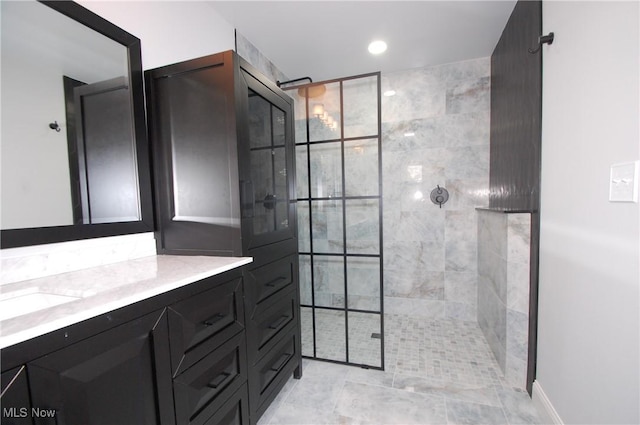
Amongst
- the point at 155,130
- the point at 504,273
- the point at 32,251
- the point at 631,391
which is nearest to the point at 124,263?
the point at 32,251

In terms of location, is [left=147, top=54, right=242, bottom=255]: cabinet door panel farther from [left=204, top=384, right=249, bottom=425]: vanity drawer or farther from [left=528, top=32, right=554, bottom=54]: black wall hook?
[left=528, top=32, right=554, bottom=54]: black wall hook

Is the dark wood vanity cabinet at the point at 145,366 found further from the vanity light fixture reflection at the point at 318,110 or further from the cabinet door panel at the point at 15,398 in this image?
the vanity light fixture reflection at the point at 318,110

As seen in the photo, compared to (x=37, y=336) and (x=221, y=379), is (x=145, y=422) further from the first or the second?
(x=37, y=336)

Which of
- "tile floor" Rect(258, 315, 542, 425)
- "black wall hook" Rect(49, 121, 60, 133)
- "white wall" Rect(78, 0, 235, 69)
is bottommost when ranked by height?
"tile floor" Rect(258, 315, 542, 425)

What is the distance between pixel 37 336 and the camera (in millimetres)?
591

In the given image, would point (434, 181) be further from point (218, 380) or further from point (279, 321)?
point (218, 380)

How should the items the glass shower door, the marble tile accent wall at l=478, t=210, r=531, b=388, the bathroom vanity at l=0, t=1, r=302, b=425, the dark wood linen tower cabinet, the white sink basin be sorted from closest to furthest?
the bathroom vanity at l=0, t=1, r=302, b=425 < the white sink basin < the dark wood linen tower cabinet < the marble tile accent wall at l=478, t=210, r=531, b=388 < the glass shower door

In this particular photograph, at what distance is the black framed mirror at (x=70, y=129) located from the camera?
3.14 feet

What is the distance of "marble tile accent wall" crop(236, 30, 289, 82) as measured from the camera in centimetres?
207

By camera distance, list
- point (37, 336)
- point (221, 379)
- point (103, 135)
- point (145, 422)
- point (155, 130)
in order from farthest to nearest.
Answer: point (155, 130), point (103, 135), point (221, 379), point (145, 422), point (37, 336)

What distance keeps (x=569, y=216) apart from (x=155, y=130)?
6.76 feet

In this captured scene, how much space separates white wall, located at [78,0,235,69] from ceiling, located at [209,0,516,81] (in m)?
0.15

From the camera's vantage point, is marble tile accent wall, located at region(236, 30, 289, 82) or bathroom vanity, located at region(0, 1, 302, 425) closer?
bathroom vanity, located at region(0, 1, 302, 425)

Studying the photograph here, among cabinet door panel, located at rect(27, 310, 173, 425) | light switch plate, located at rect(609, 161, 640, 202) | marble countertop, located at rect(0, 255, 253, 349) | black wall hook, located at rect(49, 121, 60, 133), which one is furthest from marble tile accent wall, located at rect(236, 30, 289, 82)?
light switch plate, located at rect(609, 161, 640, 202)
